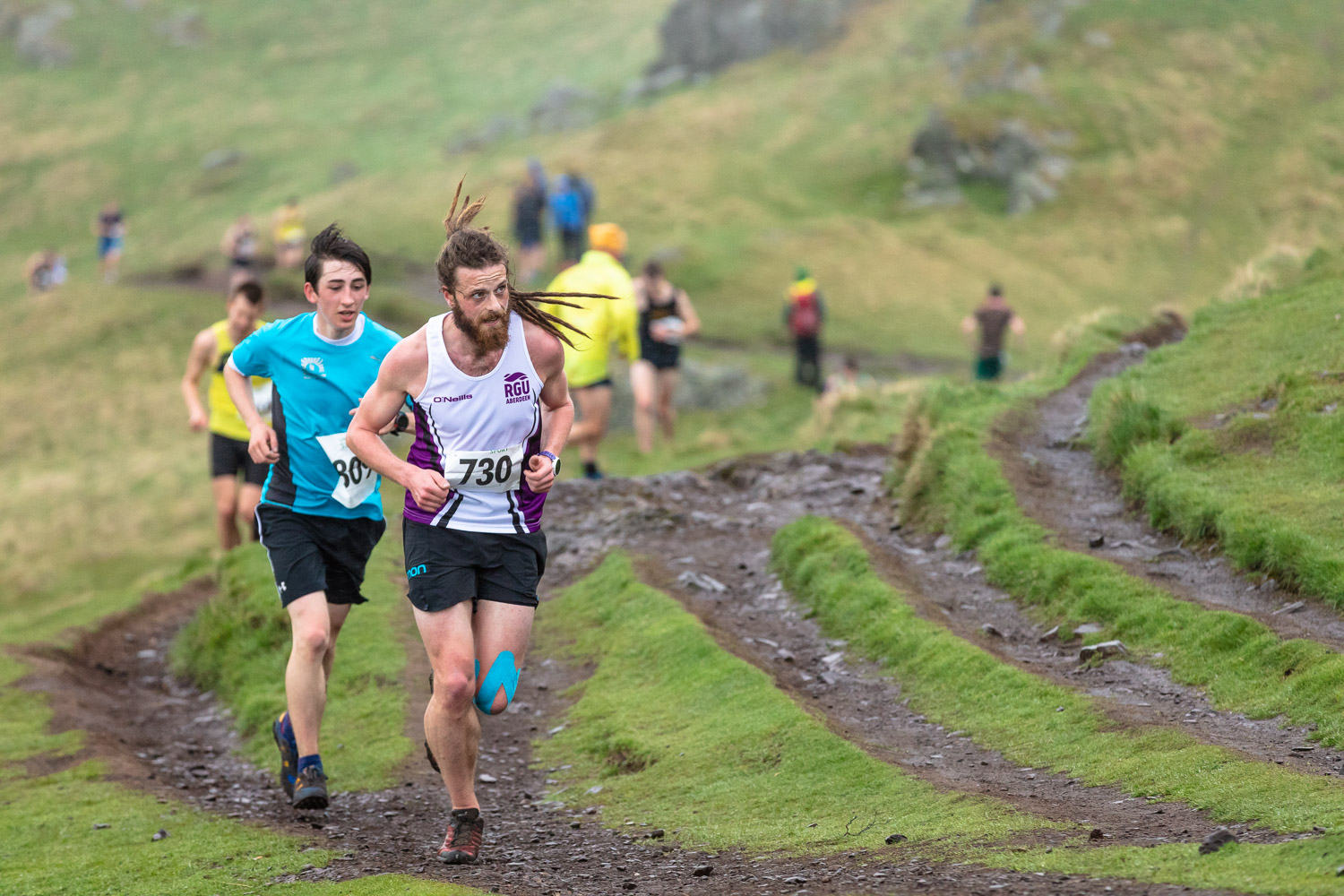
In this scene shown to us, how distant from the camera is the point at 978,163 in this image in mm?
50312

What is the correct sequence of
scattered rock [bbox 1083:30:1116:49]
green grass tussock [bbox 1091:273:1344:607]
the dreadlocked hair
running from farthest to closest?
scattered rock [bbox 1083:30:1116:49], green grass tussock [bbox 1091:273:1344:607], the dreadlocked hair

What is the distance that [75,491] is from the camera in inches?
1205

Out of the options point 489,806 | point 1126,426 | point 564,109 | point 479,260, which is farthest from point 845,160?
point 479,260

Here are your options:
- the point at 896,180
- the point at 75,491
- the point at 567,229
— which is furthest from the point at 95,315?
the point at 896,180

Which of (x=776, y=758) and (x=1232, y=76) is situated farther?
(x=1232, y=76)

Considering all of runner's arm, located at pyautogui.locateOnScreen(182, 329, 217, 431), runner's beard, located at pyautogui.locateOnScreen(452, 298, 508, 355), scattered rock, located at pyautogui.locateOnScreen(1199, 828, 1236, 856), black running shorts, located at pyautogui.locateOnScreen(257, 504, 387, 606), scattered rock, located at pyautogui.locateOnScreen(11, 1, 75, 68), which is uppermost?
scattered rock, located at pyautogui.locateOnScreen(11, 1, 75, 68)

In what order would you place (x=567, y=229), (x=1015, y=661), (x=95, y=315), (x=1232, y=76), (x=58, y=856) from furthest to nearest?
(x=1232, y=76) → (x=95, y=315) → (x=567, y=229) → (x=1015, y=661) → (x=58, y=856)

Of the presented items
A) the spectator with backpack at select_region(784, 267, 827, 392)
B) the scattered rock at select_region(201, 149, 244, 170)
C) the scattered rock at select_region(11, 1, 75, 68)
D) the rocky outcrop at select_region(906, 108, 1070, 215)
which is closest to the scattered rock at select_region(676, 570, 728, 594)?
the spectator with backpack at select_region(784, 267, 827, 392)

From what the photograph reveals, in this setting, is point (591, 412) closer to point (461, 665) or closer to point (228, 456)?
point (228, 456)

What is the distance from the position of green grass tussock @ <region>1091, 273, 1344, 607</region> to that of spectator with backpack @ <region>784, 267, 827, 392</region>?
46.6 ft

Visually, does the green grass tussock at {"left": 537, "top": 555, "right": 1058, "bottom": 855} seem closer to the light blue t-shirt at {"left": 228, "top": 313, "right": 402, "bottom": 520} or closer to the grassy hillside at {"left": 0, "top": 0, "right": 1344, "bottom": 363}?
the light blue t-shirt at {"left": 228, "top": 313, "right": 402, "bottom": 520}

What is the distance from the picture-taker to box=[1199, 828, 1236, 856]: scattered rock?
551cm

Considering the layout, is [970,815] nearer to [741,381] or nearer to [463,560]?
[463,560]

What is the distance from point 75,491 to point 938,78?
40.5 metres
